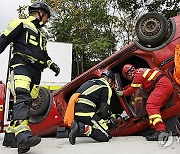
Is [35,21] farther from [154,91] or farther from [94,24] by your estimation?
[94,24]

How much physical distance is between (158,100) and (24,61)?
1453 mm

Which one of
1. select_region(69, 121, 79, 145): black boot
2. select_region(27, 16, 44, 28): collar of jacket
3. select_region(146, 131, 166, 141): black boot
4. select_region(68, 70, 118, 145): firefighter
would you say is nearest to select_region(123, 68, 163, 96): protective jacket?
select_region(68, 70, 118, 145): firefighter

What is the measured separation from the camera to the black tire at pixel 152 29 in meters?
3.73

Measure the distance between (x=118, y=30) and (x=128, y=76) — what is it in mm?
14219

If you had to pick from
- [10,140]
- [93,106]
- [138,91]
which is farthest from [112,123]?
[10,140]

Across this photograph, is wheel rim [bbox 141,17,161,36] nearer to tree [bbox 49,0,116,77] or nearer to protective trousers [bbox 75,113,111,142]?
protective trousers [bbox 75,113,111,142]

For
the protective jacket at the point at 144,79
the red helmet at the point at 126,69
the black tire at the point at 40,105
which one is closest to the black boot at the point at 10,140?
the black tire at the point at 40,105

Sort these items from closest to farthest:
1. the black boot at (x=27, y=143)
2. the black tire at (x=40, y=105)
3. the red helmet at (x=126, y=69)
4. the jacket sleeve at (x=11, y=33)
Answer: the black boot at (x=27, y=143) < the jacket sleeve at (x=11, y=33) < the red helmet at (x=126, y=69) < the black tire at (x=40, y=105)

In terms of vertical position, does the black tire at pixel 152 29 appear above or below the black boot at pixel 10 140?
above

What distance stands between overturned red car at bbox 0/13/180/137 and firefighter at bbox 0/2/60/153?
3.29 ft

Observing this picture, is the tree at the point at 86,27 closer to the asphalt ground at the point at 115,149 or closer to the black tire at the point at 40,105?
the black tire at the point at 40,105

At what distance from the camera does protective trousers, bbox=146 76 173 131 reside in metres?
3.47

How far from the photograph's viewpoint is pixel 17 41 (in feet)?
10.1

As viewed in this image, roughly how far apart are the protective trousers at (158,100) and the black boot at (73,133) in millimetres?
770
